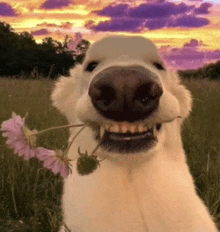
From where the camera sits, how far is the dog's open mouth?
188cm

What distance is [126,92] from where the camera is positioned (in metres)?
1.66

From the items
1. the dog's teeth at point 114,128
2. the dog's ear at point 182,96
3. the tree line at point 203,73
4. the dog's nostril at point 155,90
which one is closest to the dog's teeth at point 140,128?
the dog's teeth at point 114,128

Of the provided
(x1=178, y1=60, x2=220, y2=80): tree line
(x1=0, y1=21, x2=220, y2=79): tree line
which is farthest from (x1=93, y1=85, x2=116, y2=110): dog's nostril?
(x1=0, y1=21, x2=220, y2=79): tree line

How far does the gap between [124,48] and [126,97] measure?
0.63 meters

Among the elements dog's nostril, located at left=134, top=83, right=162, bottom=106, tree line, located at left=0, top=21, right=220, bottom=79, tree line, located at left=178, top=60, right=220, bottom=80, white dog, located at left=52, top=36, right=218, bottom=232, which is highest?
dog's nostril, located at left=134, top=83, right=162, bottom=106

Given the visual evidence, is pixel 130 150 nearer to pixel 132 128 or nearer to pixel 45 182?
pixel 132 128

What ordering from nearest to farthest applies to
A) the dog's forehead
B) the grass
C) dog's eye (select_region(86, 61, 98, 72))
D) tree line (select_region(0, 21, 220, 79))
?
the dog's forehead, dog's eye (select_region(86, 61, 98, 72)), the grass, tree line (select_region(0, 21, 220, 79))

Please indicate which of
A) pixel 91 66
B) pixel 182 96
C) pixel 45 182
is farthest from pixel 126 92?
pixel 45 182

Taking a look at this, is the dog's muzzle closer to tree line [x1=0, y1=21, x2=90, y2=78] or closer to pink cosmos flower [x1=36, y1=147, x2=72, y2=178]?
pink cosmos flower [x1=36, y1=147, x2=72, y2=178]

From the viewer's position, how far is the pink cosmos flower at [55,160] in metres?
1.63

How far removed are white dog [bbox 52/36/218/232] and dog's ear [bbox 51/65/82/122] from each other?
0.56ft

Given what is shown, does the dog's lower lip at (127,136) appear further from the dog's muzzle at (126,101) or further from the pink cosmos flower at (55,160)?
the pink cosmos flower at (55,160)

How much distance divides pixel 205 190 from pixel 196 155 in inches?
25.4

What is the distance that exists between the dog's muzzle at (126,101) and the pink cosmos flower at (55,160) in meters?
0.30
